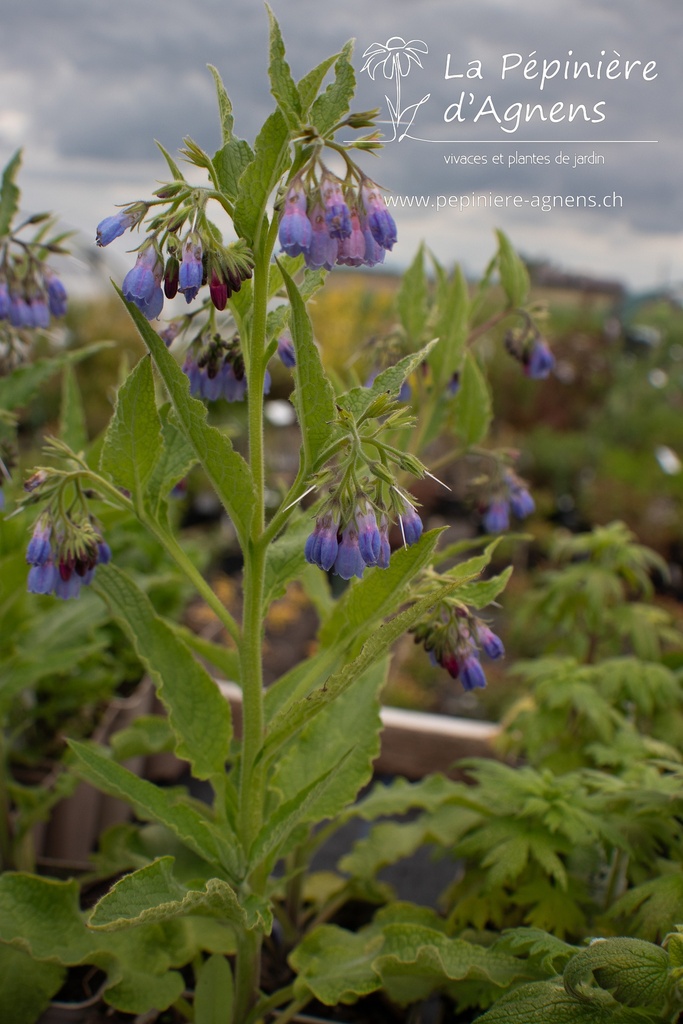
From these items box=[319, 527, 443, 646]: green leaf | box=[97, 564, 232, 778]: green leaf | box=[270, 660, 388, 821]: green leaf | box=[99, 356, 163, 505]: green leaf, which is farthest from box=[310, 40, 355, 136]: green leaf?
box=[270, 660, 388, 821]: green leaf

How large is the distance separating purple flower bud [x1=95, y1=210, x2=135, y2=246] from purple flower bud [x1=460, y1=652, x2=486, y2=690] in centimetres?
72

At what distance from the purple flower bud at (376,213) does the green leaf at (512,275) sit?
0.62 metres

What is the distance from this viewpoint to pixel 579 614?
2.20m

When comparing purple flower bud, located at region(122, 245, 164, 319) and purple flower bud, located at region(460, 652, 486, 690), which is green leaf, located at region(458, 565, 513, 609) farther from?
purple flower bud, located at region(122, 245, 164, 319)

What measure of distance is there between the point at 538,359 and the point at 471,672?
2.25 feet

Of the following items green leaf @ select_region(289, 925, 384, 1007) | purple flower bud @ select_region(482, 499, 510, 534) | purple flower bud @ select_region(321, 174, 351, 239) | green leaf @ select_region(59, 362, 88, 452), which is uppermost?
purple flower bud @ select_region(321, 174, 351, 239)

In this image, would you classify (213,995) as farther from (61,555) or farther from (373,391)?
(373,391)

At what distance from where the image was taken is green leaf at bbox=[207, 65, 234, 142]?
3.35 feet

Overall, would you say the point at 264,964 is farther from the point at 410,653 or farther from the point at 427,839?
the point at 410,653

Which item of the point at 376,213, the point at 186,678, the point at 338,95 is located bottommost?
the point at 186,678

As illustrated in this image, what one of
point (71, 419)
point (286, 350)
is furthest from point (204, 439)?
point (71, 419)

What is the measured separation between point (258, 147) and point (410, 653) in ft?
8.61

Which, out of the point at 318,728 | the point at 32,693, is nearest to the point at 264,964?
the point at 318,728

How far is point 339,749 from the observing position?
1.45 meters
